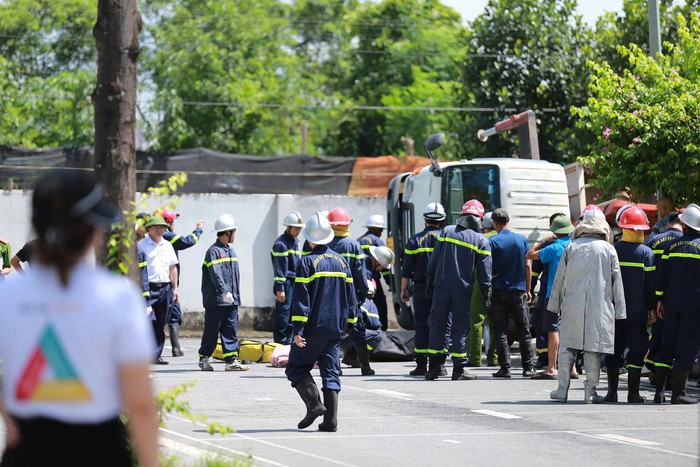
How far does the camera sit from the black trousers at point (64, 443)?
3689mm

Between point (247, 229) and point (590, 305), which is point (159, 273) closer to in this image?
point (590, 305)

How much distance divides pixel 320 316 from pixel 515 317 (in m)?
5.34

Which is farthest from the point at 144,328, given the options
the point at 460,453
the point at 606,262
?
the point at 606,262

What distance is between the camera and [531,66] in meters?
31.1

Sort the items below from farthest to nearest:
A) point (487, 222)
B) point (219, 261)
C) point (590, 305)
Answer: point (487, 222), point (219, 261), point (590, 305)

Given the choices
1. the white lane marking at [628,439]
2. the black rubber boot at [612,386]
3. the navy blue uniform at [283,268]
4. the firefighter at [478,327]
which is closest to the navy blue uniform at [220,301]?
the navy blue uniform at [283,268]

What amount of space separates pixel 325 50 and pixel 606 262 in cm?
5600

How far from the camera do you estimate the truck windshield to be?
1852 centimetres

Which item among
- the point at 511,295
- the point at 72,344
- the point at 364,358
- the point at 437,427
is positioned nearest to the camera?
the point at 72,344

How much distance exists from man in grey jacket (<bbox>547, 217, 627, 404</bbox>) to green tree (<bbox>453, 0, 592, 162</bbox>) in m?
18.2

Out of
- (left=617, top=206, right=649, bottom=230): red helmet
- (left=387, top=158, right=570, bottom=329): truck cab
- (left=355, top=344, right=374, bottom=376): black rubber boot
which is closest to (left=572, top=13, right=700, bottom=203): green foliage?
(left=387, top=158, right=570, bottom=329): truck cab

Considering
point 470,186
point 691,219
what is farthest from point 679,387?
point 470,186

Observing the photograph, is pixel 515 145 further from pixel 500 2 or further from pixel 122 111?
pixel 122 111

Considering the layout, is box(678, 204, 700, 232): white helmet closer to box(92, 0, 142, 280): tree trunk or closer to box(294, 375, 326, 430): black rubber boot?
box(294, 375, 326, 430): black rubber boot
